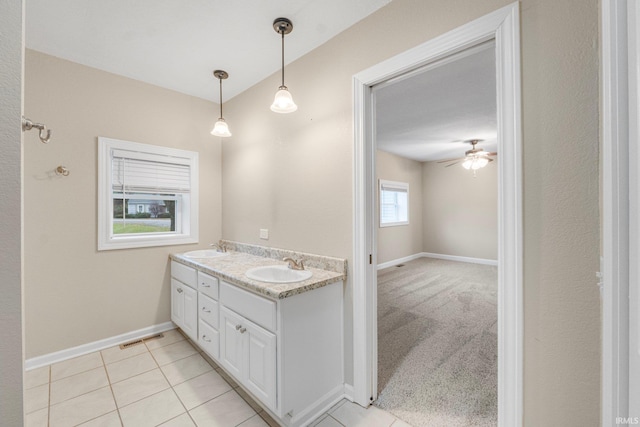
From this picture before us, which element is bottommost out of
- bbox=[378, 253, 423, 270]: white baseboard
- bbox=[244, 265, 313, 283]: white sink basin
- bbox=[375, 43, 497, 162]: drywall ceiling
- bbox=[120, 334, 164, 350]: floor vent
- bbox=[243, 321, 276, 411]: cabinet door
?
bbox=[120, 334, 164, 350]: floor vent

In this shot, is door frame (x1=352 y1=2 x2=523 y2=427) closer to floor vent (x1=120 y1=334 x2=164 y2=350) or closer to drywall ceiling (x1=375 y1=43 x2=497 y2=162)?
drywall ceiling (x1=375 y1=43 x2=497 y2=162)

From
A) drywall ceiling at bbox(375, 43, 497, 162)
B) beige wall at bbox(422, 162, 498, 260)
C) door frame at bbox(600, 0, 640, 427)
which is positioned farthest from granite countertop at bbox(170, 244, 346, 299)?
beige wall at bbox(422, 162, 498, 260)

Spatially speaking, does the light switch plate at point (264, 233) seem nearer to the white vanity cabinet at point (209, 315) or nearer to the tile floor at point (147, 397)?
the white vanity cabinet at point (209, 315)

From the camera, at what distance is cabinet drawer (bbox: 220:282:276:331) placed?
1.51 m

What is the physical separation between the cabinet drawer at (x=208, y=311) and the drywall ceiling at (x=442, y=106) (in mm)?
2014

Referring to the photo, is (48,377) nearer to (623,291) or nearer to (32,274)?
(32,274)

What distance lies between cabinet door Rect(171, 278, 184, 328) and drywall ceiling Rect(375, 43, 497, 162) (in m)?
2.53

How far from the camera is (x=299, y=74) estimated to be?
2.19 meters

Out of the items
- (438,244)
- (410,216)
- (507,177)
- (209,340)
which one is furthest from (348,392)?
(438,244)

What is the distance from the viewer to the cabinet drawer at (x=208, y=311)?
198 cm

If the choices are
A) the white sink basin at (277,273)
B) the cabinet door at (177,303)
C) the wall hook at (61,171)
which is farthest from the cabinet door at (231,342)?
the wall hook at (61,171)

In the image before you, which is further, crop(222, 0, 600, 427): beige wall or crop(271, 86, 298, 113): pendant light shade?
crop(271, 86, 298, 113): pendant light shade

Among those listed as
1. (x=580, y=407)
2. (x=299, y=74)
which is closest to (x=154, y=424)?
(x=580, y=407)

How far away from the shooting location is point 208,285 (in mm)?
2076
